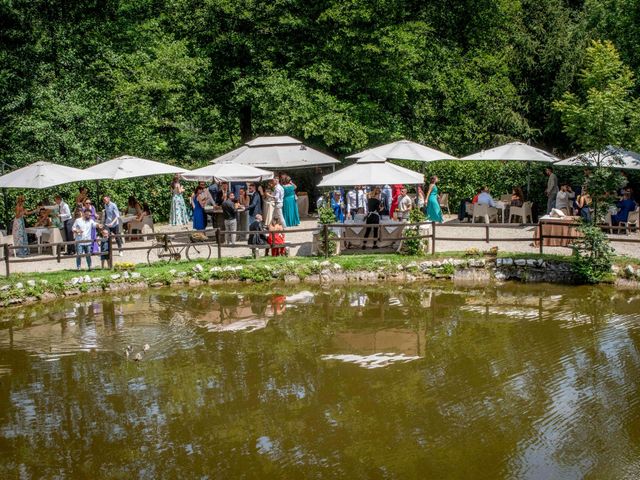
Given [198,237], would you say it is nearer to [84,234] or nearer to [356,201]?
[84,234]

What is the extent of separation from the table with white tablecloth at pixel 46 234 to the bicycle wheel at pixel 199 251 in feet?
11.2

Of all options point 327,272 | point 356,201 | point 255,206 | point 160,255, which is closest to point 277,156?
point 356,201

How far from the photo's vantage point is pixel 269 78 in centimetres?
3042

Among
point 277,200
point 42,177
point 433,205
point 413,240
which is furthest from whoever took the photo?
point 433,205

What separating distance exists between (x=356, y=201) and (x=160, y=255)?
7.09 meters

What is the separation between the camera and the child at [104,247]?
1986 cm

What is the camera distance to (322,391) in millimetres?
12578

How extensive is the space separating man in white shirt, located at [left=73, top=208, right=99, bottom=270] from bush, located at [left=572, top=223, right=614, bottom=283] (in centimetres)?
1098

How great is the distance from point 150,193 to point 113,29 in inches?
373

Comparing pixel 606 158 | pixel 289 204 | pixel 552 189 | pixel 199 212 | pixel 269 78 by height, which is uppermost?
pixel 269 78

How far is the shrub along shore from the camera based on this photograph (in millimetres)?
18844

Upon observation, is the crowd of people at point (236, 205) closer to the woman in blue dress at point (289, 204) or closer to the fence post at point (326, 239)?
the woman in blue dress at point (289, 204)

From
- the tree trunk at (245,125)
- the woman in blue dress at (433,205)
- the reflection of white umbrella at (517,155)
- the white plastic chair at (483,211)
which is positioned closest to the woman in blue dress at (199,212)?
the woman in blue dress at (433,205)

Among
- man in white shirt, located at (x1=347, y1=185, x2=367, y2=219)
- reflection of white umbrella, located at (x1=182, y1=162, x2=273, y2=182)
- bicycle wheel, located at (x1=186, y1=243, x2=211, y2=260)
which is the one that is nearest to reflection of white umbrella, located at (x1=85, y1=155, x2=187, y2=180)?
reflection of white umbrella, located at (x1=182, y1=162, x2=273, y2=182)
